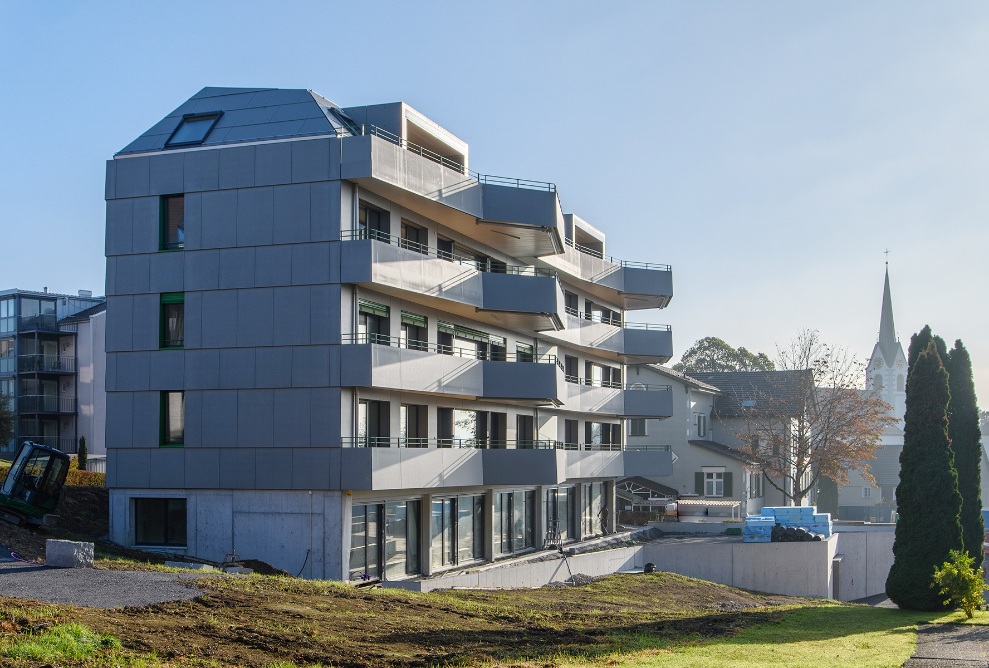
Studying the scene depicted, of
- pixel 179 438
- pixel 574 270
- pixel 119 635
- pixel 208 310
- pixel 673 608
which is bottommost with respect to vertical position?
pixel 673 608

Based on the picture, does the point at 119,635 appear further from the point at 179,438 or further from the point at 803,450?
the point at 803,450

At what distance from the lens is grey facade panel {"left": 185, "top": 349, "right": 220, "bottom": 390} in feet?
101

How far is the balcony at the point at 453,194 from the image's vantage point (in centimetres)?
2947

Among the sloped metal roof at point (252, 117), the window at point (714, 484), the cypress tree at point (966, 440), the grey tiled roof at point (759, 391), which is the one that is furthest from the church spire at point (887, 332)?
the sloped metal roof at point (252, 117)

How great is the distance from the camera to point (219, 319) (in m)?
30.7

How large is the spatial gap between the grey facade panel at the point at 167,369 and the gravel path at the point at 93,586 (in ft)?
32.1

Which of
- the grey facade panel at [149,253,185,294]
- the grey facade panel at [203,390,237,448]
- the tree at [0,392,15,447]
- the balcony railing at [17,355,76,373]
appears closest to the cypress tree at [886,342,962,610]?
the grey facade panel at [203,390,237,448]

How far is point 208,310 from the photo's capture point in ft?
101

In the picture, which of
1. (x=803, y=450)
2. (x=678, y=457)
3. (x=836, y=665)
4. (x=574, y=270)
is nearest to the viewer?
(x=836, y=665)

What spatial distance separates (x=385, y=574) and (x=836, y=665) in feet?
56.2

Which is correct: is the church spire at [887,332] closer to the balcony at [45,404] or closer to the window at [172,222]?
the balcony at [45,404]

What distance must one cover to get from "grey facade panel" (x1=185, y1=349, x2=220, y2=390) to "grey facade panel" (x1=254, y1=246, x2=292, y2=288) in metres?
2.65

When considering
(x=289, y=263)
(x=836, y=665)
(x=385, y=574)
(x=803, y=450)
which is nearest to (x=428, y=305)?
(x=289, y=263)

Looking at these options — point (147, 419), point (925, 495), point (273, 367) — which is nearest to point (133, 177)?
point (147, 419)
